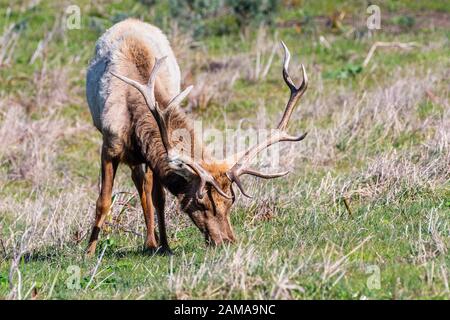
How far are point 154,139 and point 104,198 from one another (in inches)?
37.9

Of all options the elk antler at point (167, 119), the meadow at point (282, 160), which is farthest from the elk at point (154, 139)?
the meadow at point (282, 160)

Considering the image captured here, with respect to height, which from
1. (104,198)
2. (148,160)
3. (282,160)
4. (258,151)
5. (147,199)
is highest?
(258,151)

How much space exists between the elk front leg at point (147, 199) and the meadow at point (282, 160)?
8.2 inches

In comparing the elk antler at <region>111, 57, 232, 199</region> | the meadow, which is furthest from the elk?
the meadow

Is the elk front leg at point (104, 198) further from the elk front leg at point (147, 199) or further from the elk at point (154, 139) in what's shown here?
the elk front leg at point (147, 199)

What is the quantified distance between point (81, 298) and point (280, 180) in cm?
492

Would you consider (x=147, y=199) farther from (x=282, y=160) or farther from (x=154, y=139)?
(x=282, y=160)

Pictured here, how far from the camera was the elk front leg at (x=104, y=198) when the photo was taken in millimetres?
9180

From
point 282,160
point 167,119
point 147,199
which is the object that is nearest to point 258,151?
point 167,119

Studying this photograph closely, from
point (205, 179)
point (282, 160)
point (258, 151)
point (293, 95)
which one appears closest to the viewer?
point (205, 179)

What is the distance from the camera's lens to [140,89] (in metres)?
8.48

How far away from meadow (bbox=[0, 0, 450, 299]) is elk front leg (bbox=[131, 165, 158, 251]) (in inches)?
8.2

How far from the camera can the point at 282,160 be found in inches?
476
